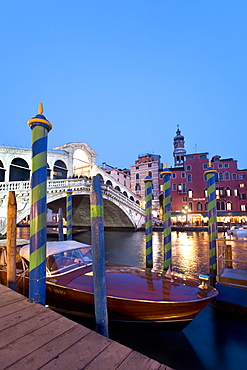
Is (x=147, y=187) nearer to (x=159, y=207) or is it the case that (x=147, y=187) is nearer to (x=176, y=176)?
(x=176, y=176)

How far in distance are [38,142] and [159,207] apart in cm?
3223

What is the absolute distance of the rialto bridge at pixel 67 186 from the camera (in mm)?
14148

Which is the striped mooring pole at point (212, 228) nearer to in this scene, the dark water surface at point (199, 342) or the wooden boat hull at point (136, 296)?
the dark water surface at point (199, 342)

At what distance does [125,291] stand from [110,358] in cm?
184

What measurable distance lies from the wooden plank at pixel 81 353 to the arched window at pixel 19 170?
1933 cm

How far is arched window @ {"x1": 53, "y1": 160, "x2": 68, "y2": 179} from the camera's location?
22.9 m

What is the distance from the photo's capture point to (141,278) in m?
4.03

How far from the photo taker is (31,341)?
1.92 metres

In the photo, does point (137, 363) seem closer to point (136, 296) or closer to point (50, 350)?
point (50, 350)

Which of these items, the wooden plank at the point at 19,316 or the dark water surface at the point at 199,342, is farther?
the dark water surface at the point at 199,342

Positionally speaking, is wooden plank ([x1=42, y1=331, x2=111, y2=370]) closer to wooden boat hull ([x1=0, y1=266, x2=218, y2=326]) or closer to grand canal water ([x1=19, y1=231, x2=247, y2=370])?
wooden boat hull ([x1=0, y1=266, x2=218, y2=326])

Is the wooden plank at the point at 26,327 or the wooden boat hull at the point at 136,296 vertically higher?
the wooden plank at the point at 26,327

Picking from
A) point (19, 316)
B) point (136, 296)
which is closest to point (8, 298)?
point (19, 316)

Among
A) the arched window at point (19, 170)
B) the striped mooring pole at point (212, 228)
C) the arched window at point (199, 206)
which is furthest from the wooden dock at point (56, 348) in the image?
the arched window at point (199, 206)
